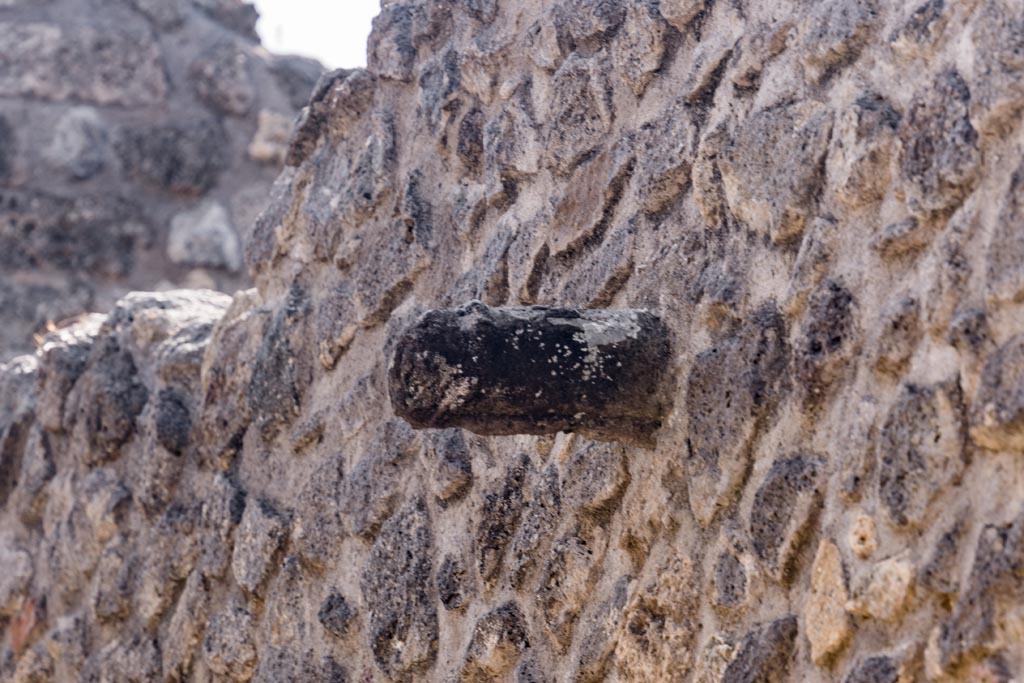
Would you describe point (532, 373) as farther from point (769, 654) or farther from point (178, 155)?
point (178, 155)

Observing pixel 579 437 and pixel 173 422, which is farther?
pixel 173 422

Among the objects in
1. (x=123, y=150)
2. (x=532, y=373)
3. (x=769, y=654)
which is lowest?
(x=769, y=654)

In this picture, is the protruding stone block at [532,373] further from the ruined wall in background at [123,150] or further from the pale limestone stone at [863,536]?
the ruined wall in background at [123,150]

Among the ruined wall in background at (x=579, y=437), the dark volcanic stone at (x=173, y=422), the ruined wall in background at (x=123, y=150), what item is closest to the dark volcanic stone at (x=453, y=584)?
the ruined wall in background at (x=579, y=437)

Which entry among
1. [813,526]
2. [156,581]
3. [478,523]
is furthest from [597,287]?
[156,581]

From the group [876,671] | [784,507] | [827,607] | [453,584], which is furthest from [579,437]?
[876,671]

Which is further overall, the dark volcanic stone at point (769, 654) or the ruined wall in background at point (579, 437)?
the dark volcanic stone at point (769, 654)

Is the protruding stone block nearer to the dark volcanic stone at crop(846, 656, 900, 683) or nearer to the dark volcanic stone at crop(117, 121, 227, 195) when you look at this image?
the dark volcanic stone at crop(846, 656, 900, 683)
